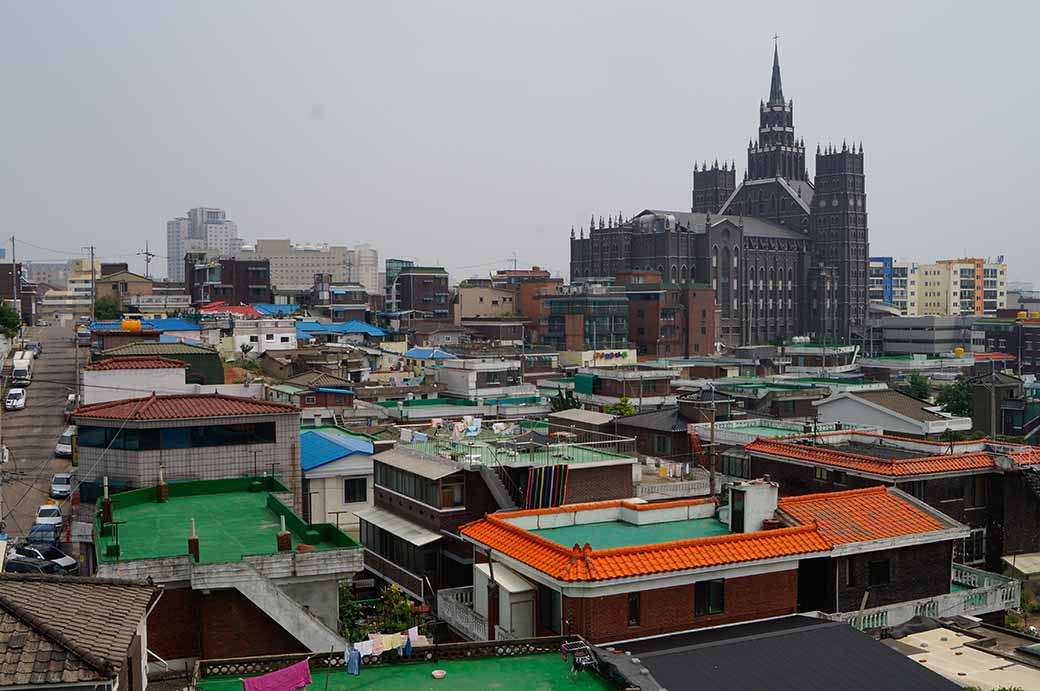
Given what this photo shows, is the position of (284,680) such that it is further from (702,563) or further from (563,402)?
(563,402)

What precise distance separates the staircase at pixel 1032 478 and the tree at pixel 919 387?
61543 millimetres

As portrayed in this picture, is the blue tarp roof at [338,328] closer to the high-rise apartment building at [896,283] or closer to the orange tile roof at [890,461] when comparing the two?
the orange tile roof at [890,461]

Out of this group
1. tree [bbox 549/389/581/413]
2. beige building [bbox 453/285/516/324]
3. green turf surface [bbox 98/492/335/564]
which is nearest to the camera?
green turf surface [bbox 98/492/335/564]

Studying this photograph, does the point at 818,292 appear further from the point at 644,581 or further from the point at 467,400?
the point at 644,581

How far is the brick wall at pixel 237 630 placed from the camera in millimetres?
18156

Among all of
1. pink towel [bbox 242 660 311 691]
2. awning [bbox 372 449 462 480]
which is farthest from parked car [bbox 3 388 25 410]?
pink towel [bbox 242 660 311 691]

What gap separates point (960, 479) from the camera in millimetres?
27531

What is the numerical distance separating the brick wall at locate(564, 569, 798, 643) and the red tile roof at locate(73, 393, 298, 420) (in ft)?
42.5

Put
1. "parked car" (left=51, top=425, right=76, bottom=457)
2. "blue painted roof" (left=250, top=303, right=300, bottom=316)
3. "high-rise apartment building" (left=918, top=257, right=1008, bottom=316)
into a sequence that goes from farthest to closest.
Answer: "high-rise apartment building" (left=918, top=257, right=1008, bottom=316)
"blue painted roof" (left=250, top=303, right=300, bottom=316)
"parked car" (left=51, top=425, right=76, bottom=457)

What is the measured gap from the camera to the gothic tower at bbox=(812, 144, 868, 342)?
157500 millimetres

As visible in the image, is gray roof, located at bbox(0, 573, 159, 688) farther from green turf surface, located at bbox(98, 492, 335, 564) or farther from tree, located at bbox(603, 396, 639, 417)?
tree, located at bbox(603, 396, 639, 417)

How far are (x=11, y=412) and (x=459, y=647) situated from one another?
5032 cm

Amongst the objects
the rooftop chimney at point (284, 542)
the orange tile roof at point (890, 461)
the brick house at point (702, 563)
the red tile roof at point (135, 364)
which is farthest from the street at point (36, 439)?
the orange tile roof at point (890, 461)

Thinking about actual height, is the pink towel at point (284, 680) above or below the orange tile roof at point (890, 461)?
Answer: below
